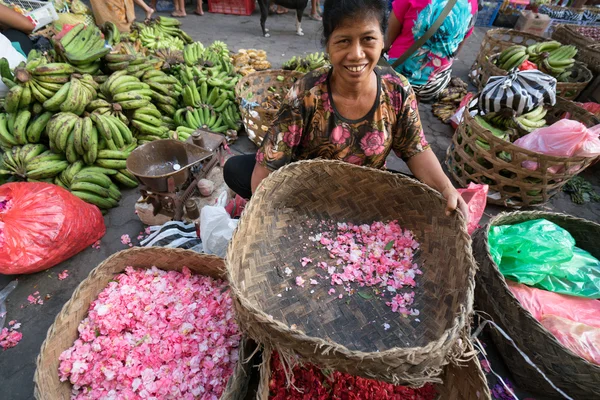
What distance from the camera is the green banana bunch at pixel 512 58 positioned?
4242 millimetres

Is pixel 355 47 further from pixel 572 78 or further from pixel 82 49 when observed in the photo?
pixel 572 78

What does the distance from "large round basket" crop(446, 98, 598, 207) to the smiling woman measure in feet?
4.87

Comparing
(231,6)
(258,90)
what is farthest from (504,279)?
(231,6)

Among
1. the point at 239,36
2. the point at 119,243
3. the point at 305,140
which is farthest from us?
the point at 239,36

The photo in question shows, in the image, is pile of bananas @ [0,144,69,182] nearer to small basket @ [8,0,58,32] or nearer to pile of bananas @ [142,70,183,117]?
pile of bananas @ [142,70,183,117]

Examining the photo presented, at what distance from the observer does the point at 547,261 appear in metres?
2.02

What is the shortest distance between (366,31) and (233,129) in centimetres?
302

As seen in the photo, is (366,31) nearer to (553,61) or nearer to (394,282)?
(394,282)

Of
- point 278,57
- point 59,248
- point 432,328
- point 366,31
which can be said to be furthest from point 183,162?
point 278,57

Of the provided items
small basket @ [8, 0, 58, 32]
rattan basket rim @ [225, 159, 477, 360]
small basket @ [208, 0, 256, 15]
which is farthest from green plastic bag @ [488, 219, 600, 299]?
small basket @ [208, 0, 256, 15]

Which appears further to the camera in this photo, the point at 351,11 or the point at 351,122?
the point at 351,122

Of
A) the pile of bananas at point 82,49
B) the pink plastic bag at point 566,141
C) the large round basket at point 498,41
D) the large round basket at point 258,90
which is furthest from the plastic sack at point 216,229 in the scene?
the large round basket at point 498,41

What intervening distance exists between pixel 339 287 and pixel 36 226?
87.6 inches

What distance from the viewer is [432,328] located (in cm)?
144
